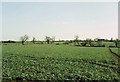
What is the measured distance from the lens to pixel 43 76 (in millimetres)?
12219

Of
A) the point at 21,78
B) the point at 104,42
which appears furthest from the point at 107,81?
the point at 104,42

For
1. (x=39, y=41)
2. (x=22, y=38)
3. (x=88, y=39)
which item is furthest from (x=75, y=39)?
(x=22, y=38)

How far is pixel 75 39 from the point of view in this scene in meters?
85.2

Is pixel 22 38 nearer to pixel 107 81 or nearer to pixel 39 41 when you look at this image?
pixel 39 41

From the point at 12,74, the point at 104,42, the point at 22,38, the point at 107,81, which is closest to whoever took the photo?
the point at 107,81

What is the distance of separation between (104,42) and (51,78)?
65.7 m

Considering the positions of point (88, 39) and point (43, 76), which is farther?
point (88, 39)

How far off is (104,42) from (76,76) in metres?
65.1

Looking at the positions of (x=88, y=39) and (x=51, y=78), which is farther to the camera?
(x=88, y=39)

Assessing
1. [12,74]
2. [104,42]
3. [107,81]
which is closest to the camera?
[107,81]

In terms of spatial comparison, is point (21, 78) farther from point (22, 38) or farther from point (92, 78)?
point (22, 38)

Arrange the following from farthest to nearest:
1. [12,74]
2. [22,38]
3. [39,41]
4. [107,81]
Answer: [22,38] → [39,41] → [12,74] → [107,81]

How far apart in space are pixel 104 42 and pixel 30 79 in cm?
6615

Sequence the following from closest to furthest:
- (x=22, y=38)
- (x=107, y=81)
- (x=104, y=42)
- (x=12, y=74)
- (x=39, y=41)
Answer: (x=107, y=81) → (x=12, y=74) → (x=104, y=42) → (x=39, y=41) → (x=22, y=38)
